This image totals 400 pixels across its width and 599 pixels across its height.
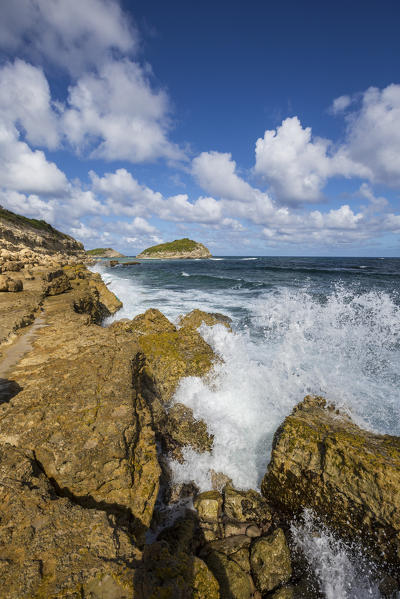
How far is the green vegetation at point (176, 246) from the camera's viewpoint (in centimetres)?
13662

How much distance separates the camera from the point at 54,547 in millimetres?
1955

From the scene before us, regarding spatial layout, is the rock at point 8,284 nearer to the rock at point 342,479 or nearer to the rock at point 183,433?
the rock at point 183,433

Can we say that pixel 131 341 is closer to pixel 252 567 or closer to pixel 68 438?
pixel 68 438

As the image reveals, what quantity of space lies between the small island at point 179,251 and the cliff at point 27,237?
59.1 meters

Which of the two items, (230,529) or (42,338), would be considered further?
(42,338)

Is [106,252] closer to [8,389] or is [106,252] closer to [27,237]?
[27,237]

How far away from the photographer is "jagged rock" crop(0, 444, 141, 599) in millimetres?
1728

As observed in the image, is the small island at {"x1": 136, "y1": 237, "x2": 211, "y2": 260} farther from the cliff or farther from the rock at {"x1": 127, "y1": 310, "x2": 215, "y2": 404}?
the rock at {"x1": 127, "y1": 310, "x2": 215, "y2": 404}

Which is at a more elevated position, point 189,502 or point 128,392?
point 128,392

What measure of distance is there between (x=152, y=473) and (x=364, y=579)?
9.55 ft

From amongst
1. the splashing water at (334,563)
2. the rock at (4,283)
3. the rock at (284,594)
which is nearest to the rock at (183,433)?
the splashing water at (334,563)

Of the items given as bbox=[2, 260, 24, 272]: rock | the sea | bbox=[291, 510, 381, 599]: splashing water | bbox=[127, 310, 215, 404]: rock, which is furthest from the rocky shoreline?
bbox=[2, 260, 24, 272]: rock

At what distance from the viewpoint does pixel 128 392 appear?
3654 millimetres

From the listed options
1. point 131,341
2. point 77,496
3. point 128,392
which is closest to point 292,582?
point 77,496
